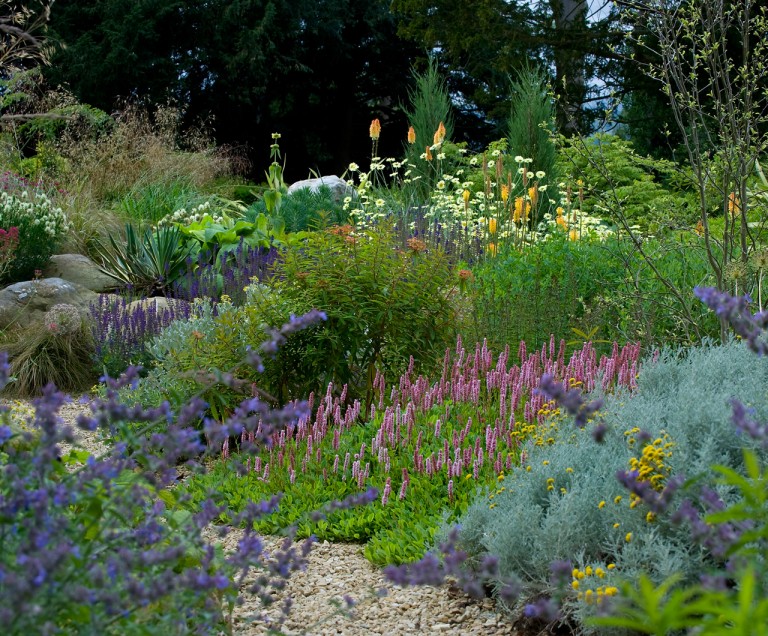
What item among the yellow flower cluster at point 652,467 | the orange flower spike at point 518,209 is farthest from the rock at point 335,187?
the yellow flower cluster at point 652,467

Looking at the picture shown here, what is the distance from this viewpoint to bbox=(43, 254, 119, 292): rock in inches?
356

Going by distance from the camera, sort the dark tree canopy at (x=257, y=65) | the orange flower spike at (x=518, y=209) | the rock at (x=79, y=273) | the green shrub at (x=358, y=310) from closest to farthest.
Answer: the green shrub at (x=358, y=310), the orange flower spike at (x=518, y=209), the rock at (x=79, y=273), the dark tree canopy at (x=257, y=65)

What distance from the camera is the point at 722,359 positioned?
11.4 ft

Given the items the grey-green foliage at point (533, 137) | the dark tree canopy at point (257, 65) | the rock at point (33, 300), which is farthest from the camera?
the dark tree canopy at point (257, 65)

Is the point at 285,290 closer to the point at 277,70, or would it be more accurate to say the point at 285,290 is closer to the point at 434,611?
the point at 434,611

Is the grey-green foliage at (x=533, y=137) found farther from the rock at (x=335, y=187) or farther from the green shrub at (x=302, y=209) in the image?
the green shrub at (x=302, y=209)

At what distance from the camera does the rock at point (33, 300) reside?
762cm

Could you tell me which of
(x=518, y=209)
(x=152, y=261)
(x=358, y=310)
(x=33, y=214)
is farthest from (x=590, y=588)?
(x=33, y=214)

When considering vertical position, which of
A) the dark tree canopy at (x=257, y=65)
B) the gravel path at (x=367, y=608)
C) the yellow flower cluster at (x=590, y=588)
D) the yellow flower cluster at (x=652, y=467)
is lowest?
the gravel path at (x=367, y=608)

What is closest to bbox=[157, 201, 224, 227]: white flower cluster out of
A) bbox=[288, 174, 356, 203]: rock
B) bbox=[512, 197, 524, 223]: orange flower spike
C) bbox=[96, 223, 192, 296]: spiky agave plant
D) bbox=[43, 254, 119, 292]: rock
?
bbox=[96, 223, 192, 296]: spiky agave plant

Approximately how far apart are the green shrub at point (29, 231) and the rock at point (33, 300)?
67cm

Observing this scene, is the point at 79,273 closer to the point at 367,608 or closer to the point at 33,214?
the point at 33,214

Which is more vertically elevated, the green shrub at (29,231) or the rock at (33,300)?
the green shrub at (29,231)

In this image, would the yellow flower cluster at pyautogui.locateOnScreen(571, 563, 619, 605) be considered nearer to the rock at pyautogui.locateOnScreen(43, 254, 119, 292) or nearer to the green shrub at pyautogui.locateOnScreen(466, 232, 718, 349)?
the green shrub at pyautogui.locateOnScreen(466, 232, 718, 349)
